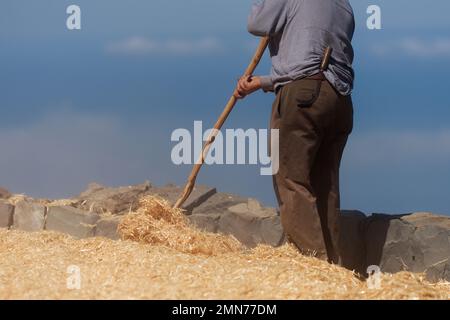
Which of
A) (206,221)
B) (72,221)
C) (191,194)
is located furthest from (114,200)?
(206,221)

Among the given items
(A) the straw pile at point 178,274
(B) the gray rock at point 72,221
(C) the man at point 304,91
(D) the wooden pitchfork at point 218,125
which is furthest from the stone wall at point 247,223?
(C) the man at point 304,91

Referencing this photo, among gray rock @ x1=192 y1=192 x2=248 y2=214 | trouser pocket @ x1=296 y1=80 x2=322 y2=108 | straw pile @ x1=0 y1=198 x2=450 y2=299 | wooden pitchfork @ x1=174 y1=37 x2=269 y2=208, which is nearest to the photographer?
straw pile @ x1=0 y1=198 x2=450 y2=299

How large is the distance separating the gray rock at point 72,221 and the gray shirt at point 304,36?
2.36 meters

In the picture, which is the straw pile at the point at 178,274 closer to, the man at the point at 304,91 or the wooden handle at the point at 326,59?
the man at the point at 304,91

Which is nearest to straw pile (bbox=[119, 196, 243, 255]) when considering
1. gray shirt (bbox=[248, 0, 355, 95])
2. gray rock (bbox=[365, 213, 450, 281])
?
gray rock (bbox=[365, 213, 450, 281])

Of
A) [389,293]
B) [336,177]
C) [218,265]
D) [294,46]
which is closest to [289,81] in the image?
[294,46]

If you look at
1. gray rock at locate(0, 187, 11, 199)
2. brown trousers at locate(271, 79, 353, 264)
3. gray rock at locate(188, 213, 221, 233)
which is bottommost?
gray rock at locate(0, 187, 11, 199)

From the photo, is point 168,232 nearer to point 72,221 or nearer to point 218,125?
point 218,125

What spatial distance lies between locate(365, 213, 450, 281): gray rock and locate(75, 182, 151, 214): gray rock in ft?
7.92

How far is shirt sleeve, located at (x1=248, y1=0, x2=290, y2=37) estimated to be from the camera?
17.2ft

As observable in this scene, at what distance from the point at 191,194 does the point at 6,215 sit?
1713 millimetres

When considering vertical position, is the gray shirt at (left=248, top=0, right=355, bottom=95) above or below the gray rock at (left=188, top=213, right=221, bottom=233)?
above

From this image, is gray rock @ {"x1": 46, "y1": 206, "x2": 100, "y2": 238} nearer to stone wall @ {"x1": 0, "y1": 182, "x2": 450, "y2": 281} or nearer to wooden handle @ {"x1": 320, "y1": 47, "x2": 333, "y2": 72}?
stone wall @ {"x1": 0, "y1": 182, "x2": 450, "y2": 281}
